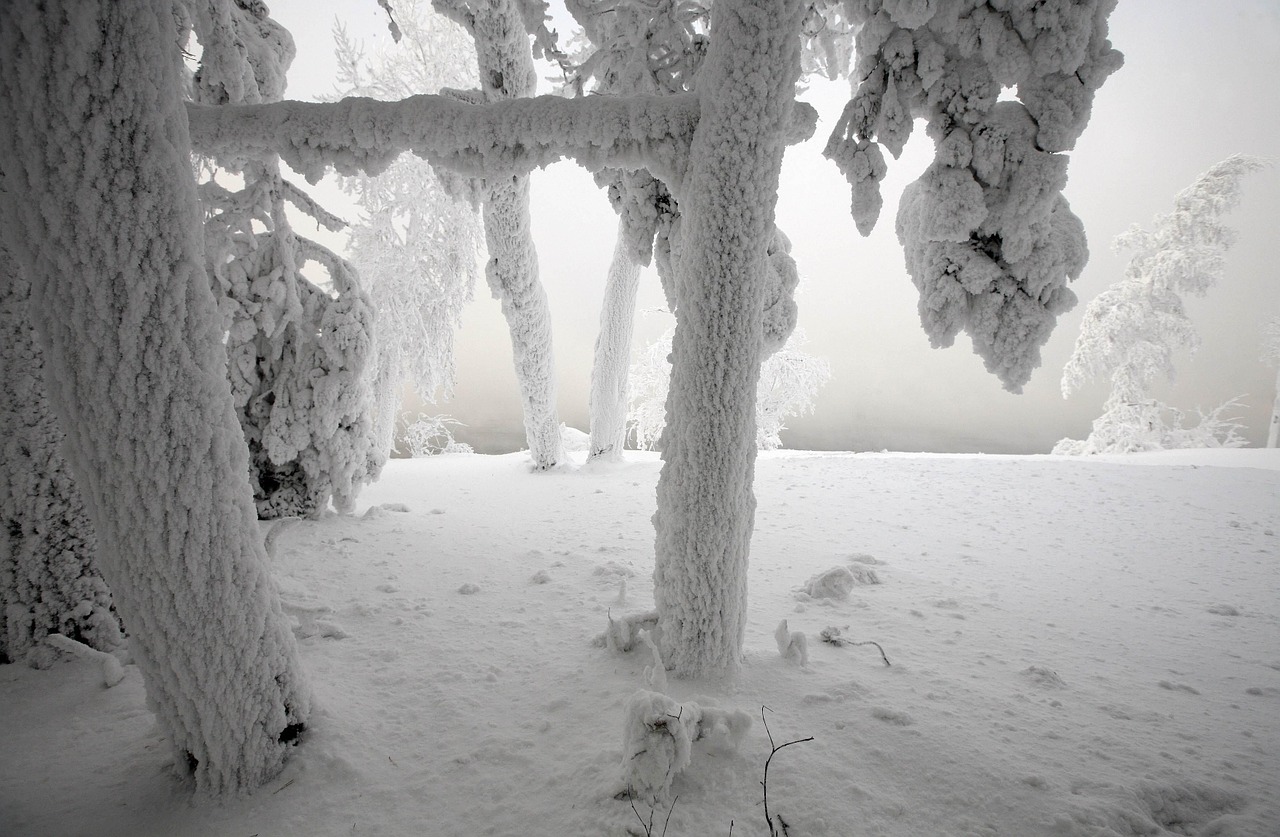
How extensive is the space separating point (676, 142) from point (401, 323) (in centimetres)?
846

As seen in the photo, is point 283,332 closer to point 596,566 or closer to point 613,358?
point 596,566

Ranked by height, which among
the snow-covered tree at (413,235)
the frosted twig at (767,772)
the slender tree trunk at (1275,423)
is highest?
the snow-covered tree at (413,235)

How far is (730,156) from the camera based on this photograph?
2311 millimetres

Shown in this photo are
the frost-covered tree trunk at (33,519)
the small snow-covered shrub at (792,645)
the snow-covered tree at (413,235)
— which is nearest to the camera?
the frost-covered tree trunk at (33,519)

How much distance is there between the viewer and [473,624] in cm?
323

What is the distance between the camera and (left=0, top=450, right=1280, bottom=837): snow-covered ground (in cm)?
186

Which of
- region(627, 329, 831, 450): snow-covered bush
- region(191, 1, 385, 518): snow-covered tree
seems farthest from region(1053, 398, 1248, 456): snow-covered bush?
region(191, 1, 385, 518): snow-covered tree

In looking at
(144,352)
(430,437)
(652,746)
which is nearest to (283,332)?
(144,352)

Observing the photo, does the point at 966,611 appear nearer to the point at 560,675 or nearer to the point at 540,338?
the point at 560,675

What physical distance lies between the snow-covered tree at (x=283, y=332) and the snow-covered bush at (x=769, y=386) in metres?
10.5

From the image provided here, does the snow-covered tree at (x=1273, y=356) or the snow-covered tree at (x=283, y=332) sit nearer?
the snow-covered tree at (x=283, y=332)

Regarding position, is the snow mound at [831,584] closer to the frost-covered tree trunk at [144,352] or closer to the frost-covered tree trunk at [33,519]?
the frost-covered tree trunk at [144,352]

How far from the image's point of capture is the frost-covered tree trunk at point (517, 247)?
624 cm

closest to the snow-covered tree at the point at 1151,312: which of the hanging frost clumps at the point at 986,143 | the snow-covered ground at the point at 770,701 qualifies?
the snow-covered ground at the point at 770,701
